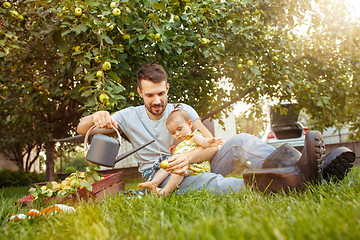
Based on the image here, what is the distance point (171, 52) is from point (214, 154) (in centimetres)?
179

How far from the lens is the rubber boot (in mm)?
1747

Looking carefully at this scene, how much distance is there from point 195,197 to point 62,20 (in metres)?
2.04

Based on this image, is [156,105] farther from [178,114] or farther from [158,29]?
[158,29]

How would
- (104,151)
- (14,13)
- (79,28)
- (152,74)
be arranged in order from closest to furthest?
(104,151), (152,74), (79,28), (14,13)

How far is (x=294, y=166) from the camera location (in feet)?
6.09

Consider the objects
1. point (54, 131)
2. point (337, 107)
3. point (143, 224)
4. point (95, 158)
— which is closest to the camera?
point (143, 224)

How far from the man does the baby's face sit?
145 millimetres

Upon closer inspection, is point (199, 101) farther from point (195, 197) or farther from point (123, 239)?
point (123, 239)

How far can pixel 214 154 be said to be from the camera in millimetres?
2574

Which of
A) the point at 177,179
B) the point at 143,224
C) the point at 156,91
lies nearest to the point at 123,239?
the point at 143,224

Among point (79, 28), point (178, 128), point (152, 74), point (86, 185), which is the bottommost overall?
point (86, 185)

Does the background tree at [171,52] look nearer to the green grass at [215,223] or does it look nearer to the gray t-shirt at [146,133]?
the gray t-shirt at [146,133]

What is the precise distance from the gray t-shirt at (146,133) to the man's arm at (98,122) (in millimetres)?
313

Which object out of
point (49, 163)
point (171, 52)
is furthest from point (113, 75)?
point (49, 163)
